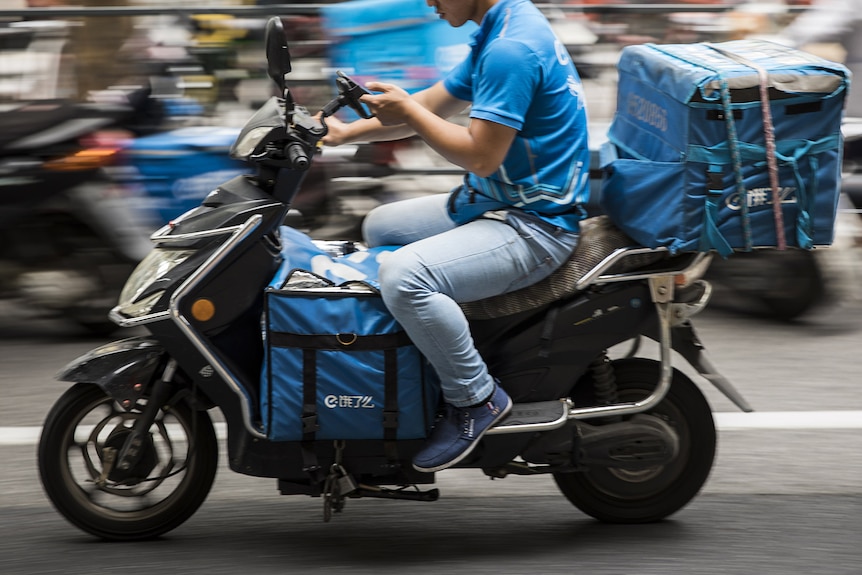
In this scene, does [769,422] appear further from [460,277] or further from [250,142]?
[250,142]

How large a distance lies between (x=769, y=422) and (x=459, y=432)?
1942 millimetres

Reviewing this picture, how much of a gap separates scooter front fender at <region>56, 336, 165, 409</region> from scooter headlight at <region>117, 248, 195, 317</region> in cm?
13

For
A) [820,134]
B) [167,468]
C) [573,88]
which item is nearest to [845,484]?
[820,134]

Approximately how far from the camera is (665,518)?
407cm

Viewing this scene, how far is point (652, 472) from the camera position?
3982 mm

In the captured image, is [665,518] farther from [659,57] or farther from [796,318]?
[796,318]

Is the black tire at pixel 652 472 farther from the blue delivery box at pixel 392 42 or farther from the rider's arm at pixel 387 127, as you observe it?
the blue delivery box at pixel 392 42

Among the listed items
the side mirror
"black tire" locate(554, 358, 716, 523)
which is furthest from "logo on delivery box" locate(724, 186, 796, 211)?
the side mirror

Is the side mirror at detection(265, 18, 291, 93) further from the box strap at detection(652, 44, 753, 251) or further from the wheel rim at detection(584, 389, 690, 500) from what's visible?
the wheel rim at detection(584, 389, 690, 500)

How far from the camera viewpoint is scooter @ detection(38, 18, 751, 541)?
363cm

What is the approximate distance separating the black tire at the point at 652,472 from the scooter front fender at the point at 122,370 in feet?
Result: 4.29

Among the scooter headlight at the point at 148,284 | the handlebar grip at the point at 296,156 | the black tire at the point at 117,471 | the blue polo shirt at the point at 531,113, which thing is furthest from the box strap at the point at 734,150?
the black tire at the point at 117,471

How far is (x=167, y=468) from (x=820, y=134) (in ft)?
7.20

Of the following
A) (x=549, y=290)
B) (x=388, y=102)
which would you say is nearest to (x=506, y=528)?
(x=549, y=290)
